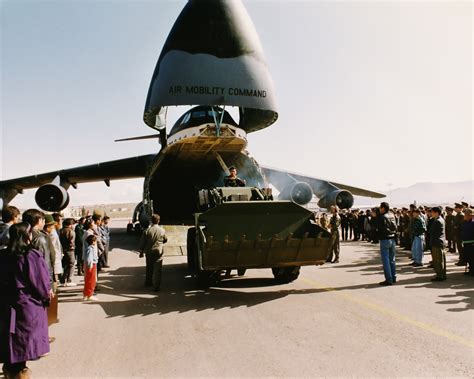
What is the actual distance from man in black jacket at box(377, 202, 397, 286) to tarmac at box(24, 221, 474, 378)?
0.30 metres

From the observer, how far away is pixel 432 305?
243 inches

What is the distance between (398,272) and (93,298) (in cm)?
734

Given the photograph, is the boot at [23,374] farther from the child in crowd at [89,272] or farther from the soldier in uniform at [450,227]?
the soldier in uniform at [450,227]

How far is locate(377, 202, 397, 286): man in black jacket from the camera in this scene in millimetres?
8016

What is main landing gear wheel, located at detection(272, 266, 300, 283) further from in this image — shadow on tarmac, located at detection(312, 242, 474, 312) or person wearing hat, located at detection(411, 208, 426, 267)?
person wearing hat, located at detection(411, 208, 426, 267)

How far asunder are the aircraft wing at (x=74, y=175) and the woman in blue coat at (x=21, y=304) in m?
16.1

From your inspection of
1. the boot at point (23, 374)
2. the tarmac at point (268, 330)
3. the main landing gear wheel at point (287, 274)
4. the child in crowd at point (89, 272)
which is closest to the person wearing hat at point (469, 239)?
the tarmac at point (268, 330)

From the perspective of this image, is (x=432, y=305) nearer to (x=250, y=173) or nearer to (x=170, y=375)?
(x=170, y=375)

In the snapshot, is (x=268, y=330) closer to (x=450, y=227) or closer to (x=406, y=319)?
(x=406, y=319)

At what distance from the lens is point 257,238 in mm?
6848

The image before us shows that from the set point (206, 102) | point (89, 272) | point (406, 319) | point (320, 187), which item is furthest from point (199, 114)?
point (406, 319)

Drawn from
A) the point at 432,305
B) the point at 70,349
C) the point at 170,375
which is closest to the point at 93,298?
the point at 70,349

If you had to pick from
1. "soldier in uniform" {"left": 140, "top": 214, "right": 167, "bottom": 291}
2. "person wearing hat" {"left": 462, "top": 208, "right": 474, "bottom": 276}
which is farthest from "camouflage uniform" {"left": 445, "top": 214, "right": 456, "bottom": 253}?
"soldier in uniform" {"left": 140, "top": 214, "right": 167, "bottom": 291}

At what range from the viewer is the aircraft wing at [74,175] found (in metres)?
19.8
